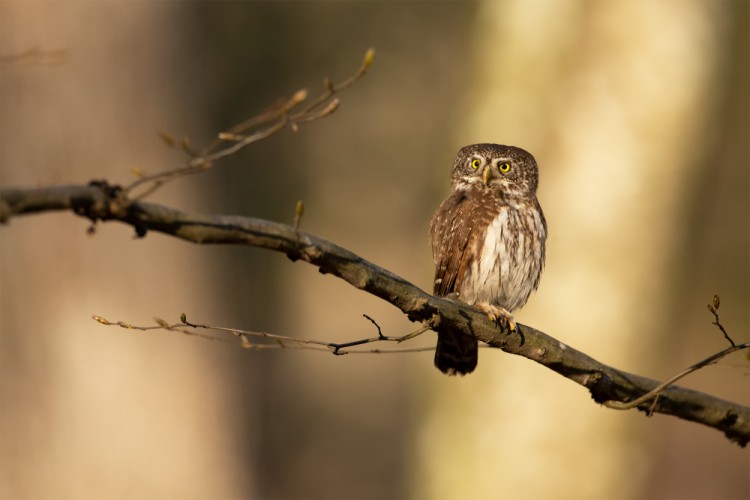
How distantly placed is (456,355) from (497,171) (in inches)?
40.7

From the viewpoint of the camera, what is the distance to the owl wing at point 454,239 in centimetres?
494

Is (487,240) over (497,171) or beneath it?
beneath

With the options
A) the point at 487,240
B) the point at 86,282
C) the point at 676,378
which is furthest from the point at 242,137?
the point at 86,282

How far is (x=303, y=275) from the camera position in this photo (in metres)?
14.9

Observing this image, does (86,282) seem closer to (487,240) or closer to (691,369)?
(487,240)

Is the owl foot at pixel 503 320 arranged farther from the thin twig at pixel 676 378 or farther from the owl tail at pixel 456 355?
the owl tail at pixel 456 355

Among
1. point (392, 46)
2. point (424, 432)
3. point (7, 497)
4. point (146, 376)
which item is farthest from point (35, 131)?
point (392, 46)

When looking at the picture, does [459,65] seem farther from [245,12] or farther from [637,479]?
[637,479]

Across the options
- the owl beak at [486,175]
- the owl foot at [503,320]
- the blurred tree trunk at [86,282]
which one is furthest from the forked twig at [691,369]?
the blurred tree trunk at [86,282]

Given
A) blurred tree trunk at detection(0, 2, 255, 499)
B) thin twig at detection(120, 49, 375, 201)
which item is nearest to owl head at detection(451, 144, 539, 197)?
thin twig at detection(120, 49, 375, 201)

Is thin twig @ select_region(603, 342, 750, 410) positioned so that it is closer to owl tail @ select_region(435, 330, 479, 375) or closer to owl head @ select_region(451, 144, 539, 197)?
owl tail @ select_region(435, 330, 479, 375)

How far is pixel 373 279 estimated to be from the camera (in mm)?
2891

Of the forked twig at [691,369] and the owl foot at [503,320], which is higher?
the owl foot at [503,320]

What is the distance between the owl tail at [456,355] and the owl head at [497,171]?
33.1 inches
